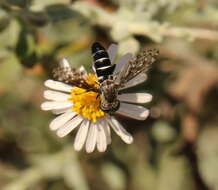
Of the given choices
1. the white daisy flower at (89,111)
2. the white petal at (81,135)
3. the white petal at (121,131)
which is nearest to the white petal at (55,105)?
the white daisy flower at (89,111)

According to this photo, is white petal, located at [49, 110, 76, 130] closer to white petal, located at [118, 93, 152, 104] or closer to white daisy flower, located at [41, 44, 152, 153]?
white daisy flower, located at [41, 44, 152, 153]

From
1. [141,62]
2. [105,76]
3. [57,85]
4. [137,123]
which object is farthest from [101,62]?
[137,123]

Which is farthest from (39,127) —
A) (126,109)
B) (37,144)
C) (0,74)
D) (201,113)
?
(126,109)

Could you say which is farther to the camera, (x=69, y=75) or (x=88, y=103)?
(x=88, y=103)

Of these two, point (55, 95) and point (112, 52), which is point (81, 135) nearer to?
point (55, 95)

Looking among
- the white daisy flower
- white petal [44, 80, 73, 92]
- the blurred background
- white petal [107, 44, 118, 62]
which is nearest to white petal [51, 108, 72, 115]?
the white daisy flower

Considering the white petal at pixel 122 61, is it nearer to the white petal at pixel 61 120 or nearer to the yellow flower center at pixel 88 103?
the yellow flower center at pixel 88 103

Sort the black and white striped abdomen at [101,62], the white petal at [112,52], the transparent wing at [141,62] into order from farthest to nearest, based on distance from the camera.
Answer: the white petal at [112,52]
the black and white striped abdomen at [101,62]
the transparent wing at [141,62]
